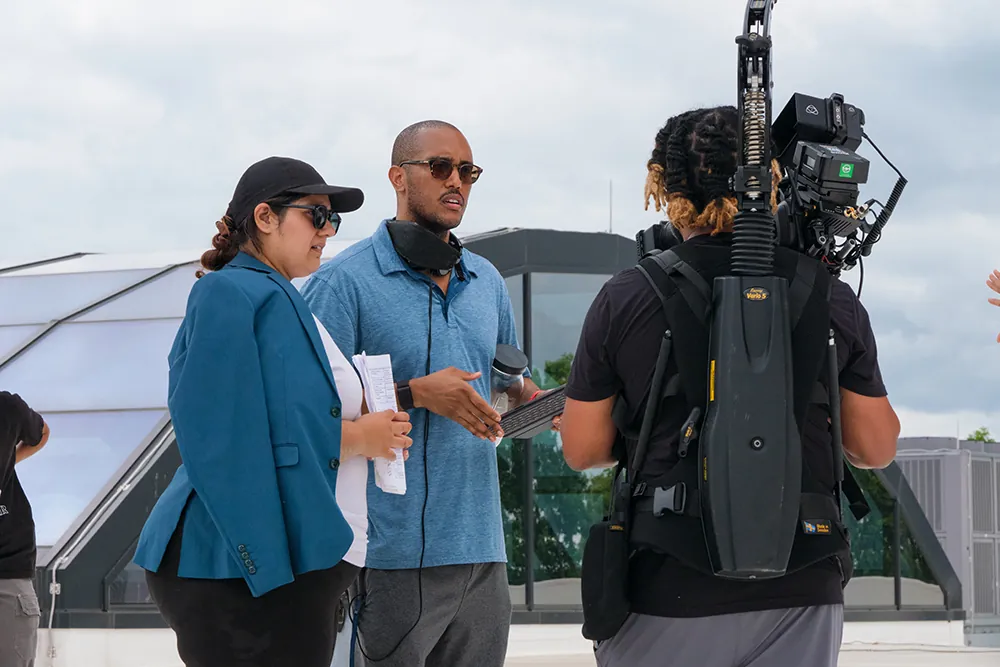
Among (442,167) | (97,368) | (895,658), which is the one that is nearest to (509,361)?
(442,167)

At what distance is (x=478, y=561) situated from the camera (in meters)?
3.66

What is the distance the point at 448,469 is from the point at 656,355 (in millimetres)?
1067

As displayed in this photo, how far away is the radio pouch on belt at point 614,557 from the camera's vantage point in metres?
2.75

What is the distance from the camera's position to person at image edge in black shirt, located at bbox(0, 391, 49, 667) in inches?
226

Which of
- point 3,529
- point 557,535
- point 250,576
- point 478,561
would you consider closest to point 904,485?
point 557,535

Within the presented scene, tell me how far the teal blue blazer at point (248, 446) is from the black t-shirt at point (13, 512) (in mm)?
3335

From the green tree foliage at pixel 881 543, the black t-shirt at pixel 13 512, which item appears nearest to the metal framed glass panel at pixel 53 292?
the green tree foliage at pixel 881 543

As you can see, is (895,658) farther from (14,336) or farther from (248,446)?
(248,446)

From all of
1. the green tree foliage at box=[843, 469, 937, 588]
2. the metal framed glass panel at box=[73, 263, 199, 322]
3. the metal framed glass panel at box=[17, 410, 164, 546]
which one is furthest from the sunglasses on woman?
the green tree foliage at box=[843, 469, 937, 588]

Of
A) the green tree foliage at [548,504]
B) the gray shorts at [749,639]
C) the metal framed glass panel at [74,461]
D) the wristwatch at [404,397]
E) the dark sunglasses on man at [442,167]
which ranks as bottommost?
the green tree foliage at [548,504]

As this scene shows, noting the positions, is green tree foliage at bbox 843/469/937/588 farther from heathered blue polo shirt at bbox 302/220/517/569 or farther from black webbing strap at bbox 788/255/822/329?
black webbing strap at bbox 788/255/822/329

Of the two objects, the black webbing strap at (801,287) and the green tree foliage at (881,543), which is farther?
the green tree foliage at (881,543)

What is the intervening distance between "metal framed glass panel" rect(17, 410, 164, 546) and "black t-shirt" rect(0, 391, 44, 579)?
556 cm

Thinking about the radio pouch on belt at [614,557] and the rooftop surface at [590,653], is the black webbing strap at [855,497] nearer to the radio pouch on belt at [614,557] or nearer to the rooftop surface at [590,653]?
the radio pouch on belt at [614,557]
